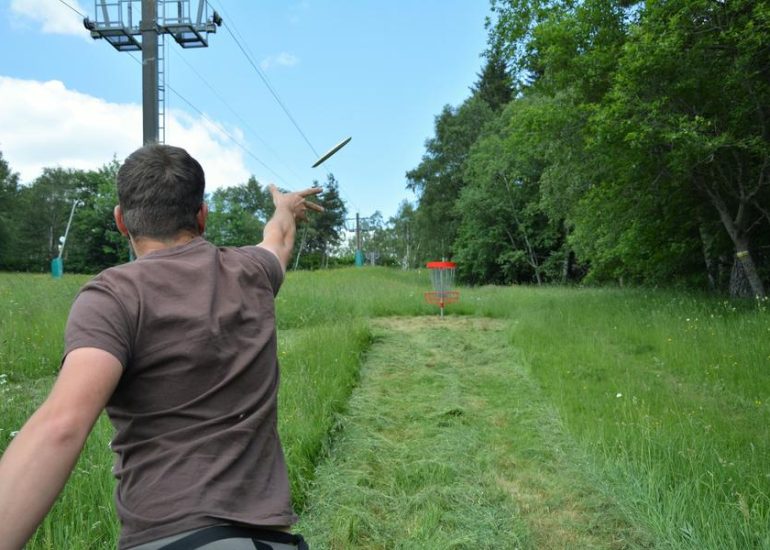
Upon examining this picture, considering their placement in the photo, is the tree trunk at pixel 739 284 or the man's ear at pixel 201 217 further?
the tree trunk at pixel 739 284

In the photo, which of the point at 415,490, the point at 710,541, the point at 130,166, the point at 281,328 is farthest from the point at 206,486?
the point at 281,328

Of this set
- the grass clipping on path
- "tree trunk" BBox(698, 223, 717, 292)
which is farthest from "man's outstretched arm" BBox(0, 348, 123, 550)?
"tree trunk" BBox(698, 223, 717, 292)

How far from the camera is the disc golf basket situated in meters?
13.2

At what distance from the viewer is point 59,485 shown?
1.00m

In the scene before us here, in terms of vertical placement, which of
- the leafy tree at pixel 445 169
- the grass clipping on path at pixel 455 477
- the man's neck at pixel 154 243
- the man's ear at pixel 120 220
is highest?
the leafy tree at pixel 445 169

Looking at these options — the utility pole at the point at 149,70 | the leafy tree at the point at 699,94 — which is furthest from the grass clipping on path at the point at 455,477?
the utility pole at the point at 149,70

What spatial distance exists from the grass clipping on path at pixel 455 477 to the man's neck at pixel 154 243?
94.7 inches

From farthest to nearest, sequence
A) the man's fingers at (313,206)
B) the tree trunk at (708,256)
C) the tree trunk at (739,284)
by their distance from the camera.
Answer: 1. the tree trunk at (708,256)
2. the tree trunk at (739,284)
3. the man's fingers at (313,206)

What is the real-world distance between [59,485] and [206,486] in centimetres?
33

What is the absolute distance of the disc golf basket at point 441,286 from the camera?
522 inches

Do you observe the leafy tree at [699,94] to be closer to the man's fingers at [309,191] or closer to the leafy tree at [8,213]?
the man's fingers at [309,191]

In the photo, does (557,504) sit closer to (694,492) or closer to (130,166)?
(694,492)

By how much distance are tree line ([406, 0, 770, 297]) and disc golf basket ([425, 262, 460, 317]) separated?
3382mm

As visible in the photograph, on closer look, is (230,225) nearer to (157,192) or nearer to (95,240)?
(95,240)
